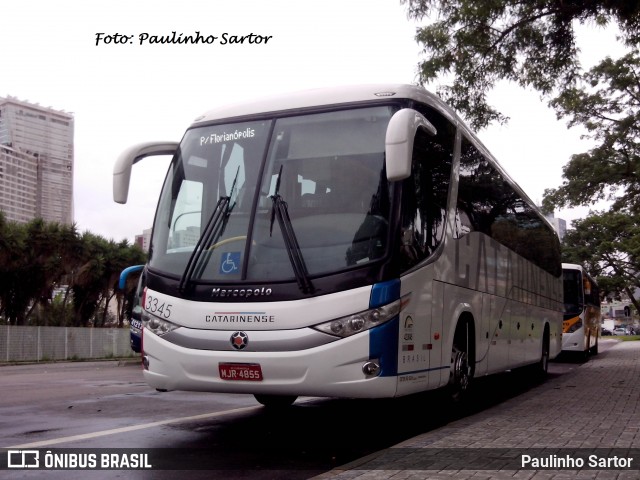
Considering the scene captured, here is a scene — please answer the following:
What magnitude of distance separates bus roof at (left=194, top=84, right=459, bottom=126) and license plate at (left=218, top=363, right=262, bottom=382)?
2.66 m

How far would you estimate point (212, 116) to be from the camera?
7781 mm

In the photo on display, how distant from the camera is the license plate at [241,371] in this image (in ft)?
20.9

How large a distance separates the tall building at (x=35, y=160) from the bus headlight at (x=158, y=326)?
145ft

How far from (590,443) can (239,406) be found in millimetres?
4855

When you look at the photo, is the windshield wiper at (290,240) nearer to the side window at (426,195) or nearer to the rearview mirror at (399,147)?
the side window at (426,195)

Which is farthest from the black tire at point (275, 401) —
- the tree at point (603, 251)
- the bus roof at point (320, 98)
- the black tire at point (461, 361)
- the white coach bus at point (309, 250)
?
the tree at point (603, 251)

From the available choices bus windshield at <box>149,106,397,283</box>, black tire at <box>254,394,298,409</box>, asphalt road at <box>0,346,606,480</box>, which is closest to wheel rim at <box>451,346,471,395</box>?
asphalt road at <box>0,346,606,480</box>

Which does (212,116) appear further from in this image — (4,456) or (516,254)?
(516,254)

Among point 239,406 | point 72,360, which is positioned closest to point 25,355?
point 72,360

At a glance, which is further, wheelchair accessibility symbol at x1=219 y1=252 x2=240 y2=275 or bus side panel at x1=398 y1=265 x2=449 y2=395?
wheelchair accessibility symbol at x1=219 y1=252 x2=240 y2=275

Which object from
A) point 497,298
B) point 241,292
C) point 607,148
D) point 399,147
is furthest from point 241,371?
point 607,148

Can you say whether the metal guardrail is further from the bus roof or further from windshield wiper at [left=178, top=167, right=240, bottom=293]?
windshield wiper at [left=178, top=167, right=240, bottom=293]

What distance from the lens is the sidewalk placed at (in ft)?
15.6

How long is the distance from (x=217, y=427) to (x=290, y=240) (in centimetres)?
Answer: 239
